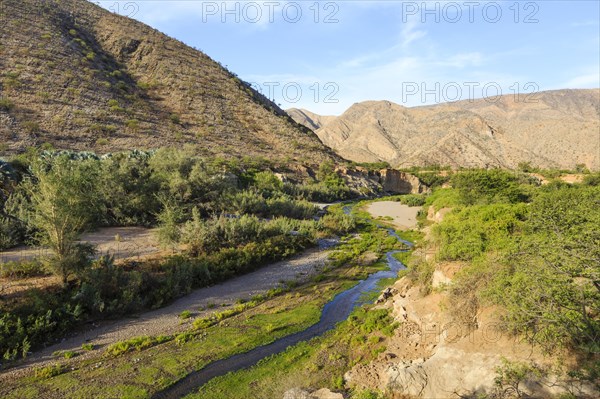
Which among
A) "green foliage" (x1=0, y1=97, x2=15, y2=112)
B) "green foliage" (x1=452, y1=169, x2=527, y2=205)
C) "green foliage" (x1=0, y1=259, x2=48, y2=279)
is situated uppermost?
"green foliage" (x1=0, y1=97, x2=15, y2=112)

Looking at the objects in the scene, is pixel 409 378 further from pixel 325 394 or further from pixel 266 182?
pixel 266 182

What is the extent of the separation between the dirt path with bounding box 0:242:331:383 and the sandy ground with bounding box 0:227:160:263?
527cm

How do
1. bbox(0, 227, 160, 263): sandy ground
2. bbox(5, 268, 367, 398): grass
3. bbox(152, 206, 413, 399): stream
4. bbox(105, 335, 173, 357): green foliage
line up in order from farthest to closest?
1. bbox(0, 227, 160, 263): sandy ground
2. bbox(105, 335, 173, 357): green foliage
3. bbox(152, 206, 413, 399): stream
4. bbox(5, 268, 367, 398): grass

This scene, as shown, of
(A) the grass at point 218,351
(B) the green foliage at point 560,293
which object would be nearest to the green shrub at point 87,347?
(A) the grass at point 218,351

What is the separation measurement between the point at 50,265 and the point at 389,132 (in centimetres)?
14752

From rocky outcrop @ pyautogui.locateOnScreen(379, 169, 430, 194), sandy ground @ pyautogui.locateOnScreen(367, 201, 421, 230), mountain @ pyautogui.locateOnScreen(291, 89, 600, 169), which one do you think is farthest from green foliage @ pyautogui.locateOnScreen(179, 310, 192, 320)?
mountain @ pyautogui.locateOnScreen(291, 89, 600, 169)

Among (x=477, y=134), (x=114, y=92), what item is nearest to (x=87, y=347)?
(x=114, y=92)

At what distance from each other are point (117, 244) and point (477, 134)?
398ft

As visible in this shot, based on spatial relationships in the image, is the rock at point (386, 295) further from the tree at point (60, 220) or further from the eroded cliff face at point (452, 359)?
the tree at point (60, 220)

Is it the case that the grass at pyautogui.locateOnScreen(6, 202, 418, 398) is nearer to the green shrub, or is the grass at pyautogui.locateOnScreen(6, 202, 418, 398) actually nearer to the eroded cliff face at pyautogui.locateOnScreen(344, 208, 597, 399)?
the green shrub

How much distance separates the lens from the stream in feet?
36.1

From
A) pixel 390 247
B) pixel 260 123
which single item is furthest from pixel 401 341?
pixel 260 123

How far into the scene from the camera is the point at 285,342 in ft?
45.7

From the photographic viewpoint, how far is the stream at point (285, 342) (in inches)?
434
